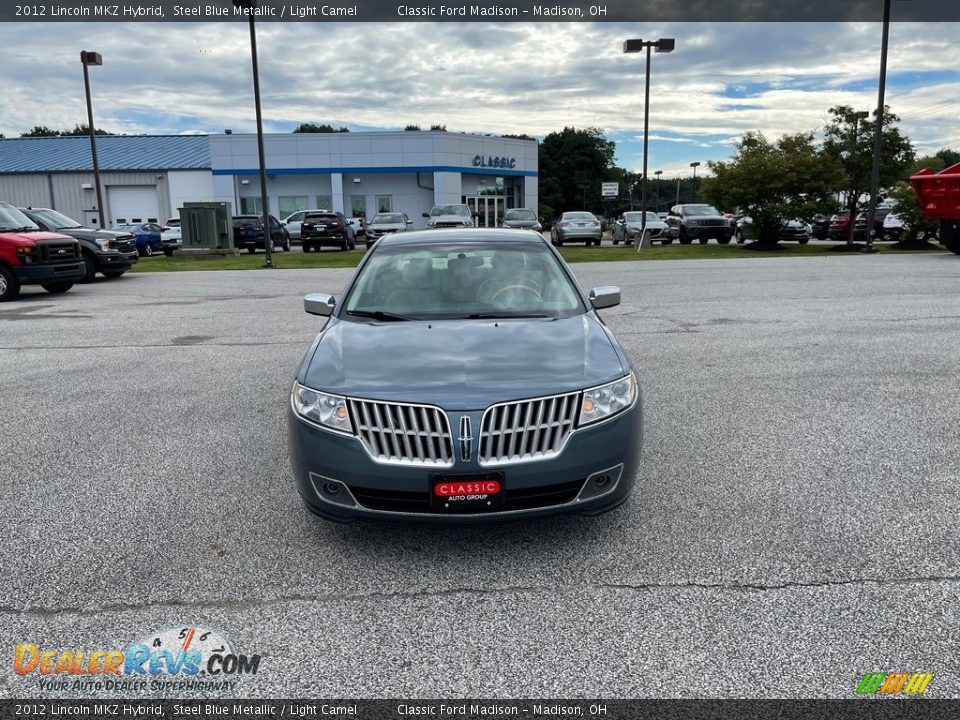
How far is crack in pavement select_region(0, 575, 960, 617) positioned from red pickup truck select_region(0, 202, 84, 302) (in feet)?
42.0

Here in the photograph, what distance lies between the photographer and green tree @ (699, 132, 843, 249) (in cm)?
2617

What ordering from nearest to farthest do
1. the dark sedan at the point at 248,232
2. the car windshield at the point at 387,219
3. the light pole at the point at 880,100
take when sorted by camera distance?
1. the light pole at the point at 880,100
2. the dark sedan at the point at 248,232
3. the car windshield at the point at 387,219

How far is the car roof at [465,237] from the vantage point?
5562mm

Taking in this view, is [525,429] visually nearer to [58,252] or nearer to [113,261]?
[58,252]

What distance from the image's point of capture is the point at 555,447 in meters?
3.45

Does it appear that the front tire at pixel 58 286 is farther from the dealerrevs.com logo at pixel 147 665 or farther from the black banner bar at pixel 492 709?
the black banner bar at pixel 492 709

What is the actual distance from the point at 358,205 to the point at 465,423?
1938 inches

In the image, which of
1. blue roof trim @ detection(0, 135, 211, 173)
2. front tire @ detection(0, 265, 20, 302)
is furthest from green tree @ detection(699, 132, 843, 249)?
blue roof trim @ detection(0, 135, 211, 173)

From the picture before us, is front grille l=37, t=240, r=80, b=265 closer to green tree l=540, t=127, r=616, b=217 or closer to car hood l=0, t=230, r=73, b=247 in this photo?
car hood l=0, t=230, r=73, b=247

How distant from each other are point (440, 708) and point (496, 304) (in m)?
2.67

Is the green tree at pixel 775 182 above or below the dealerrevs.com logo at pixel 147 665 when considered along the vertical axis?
above

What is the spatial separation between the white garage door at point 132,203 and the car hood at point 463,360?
173 feet

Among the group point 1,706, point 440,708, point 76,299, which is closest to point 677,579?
point 440,708

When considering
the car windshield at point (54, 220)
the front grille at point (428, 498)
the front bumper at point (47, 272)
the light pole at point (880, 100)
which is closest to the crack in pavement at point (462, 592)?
the front grille at point (428, 498)
